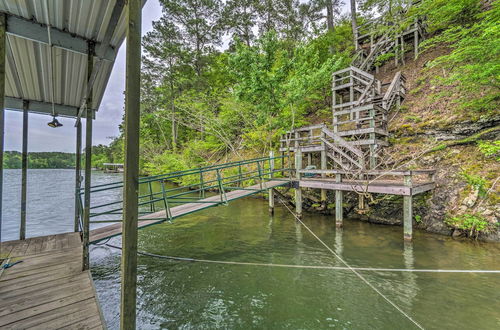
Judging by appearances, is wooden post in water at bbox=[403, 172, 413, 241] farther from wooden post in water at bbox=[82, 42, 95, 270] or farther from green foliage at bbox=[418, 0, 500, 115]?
wooden post in water at bbox=[82, 42, 95, 270]

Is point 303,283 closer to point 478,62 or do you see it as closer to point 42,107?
point 42,107

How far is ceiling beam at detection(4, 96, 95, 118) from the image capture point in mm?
4527

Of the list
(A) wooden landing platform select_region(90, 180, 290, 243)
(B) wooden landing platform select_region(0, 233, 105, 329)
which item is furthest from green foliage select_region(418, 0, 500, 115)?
(B) wooden landing platform select_region(0, 233, 105, 329)

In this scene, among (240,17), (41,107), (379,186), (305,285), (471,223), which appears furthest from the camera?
(240,17)

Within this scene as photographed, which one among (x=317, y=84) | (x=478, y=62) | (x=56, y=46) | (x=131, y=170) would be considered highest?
(x=317, y=84)

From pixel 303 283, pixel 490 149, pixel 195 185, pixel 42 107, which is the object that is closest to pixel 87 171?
pixel 42 107

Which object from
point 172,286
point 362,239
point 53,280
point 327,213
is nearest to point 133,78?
point 53,280

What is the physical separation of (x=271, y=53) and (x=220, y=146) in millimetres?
7477

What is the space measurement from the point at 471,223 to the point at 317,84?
7.22 m

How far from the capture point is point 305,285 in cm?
381

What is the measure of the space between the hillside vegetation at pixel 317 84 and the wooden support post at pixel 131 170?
7187 millimetres

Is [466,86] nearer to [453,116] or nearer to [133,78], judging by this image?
[453,116]

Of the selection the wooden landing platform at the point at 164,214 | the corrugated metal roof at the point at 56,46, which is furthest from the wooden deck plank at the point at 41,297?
the corrugated metal roof at the point at 56,46

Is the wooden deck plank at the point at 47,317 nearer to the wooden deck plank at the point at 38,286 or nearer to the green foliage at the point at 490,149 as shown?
the wooden deck plank at the point at 38,286
